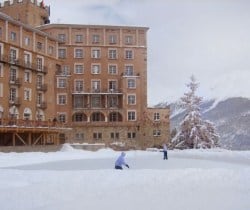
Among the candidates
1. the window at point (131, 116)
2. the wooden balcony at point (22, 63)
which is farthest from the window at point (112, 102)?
the wooden balcony at point (22, 63)

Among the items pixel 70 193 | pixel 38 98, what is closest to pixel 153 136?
pixel 38 98

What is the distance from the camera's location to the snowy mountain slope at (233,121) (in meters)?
133

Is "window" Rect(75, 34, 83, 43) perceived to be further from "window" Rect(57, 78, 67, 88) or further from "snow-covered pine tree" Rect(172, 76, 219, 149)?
"snow-covered pine tree" Rect(172, 76, 219, 149)

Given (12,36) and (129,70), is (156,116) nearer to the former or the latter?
(129,70)

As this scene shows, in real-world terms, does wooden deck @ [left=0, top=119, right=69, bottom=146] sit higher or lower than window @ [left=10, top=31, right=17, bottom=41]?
lower

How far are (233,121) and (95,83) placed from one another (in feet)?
306

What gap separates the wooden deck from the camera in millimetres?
47938

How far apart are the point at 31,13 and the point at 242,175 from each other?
2406 inches

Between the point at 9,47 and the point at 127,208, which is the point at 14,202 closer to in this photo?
the point at 127,208

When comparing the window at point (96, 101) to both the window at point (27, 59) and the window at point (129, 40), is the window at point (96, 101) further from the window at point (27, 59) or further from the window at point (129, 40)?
the window at point (27, 59)

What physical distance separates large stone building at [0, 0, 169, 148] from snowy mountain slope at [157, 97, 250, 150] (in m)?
38.1

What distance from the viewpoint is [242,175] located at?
21016mm

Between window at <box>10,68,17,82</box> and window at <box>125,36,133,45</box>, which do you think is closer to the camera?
window at <box>10,68,17,82</box>

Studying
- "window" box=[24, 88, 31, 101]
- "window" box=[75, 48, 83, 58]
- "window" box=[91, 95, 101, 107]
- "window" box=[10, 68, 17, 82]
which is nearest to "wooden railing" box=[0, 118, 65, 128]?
"window" box=[24, 88, 31, 101]
